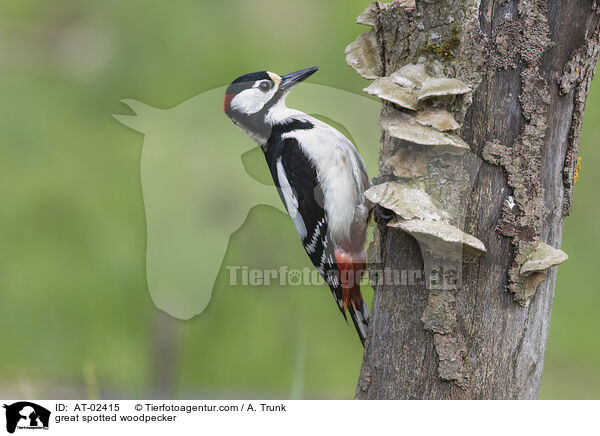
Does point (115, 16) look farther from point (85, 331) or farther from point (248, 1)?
point (85, 331)

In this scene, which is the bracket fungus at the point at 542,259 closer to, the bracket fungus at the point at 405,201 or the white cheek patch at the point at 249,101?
the bracket fungus at the point at 405,201

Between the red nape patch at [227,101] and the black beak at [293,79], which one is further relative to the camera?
the red nape patch at [227,101]

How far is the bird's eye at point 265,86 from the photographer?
71.1 inches

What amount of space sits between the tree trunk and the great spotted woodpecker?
65 cm

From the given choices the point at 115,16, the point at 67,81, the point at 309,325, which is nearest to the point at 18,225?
the point at 67,81

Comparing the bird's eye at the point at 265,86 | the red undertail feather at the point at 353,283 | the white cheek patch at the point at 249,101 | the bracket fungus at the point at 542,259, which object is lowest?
the red undertail feather at the point at 353,283

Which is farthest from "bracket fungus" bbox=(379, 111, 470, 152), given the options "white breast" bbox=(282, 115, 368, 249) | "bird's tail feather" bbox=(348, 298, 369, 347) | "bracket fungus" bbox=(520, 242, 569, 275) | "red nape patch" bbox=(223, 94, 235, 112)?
"red nape patch" bbox=(223, 94, 235, 112)

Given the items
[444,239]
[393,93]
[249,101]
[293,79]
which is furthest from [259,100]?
[444,239]

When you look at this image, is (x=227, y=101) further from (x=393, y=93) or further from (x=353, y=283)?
(x=393, y=93)

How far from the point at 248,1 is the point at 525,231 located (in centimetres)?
168

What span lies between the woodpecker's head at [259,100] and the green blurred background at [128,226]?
1.31 ft
